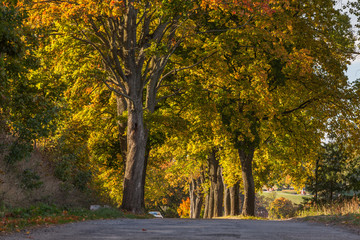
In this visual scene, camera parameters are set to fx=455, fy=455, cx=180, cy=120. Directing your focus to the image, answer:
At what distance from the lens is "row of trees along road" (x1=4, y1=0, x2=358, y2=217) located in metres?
17.4

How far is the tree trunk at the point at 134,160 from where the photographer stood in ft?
60.5

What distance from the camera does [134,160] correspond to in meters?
18.7

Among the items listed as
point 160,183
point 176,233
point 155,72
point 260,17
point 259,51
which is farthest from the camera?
point 160,183

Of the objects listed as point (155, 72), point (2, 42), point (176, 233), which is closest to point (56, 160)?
point (155, 72)

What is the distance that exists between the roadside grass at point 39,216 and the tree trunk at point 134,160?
9.60ft

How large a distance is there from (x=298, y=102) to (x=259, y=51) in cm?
545

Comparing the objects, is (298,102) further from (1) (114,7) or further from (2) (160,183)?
(2) (160,183)

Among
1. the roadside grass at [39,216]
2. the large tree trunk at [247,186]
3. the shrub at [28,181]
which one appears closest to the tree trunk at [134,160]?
the roadside grass at [39,216]

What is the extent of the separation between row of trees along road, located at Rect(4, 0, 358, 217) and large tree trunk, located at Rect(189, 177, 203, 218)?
15.0 m

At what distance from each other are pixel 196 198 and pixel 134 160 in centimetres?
2834

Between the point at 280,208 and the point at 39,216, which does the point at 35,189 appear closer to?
the point at 39,216

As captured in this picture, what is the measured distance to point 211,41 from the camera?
20.1 meters

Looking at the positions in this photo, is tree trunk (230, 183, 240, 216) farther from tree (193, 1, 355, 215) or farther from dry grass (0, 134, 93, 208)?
dry grass (0, 134, 93, 208)

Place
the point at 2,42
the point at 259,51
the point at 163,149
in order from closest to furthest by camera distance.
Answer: the point at 2,42 → the point at 259,51 → the point at 163,149
